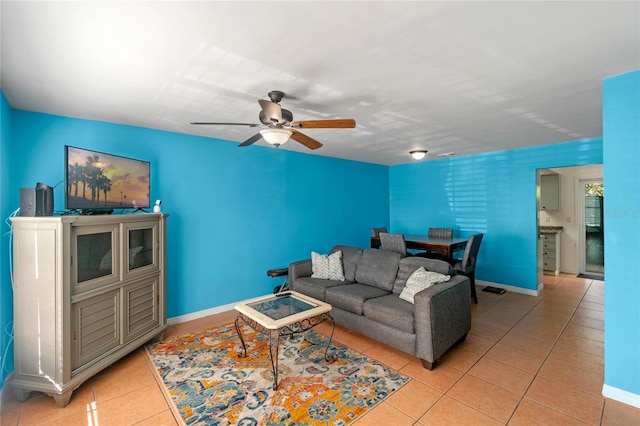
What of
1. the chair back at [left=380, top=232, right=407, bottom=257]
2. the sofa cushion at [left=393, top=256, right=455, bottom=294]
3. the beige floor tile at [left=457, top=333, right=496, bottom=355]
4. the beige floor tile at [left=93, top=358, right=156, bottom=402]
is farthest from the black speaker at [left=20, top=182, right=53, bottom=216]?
the chair back at [left=380, top=232, right=407, bottom=257]

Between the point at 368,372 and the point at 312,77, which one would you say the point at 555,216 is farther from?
the point at 312,77

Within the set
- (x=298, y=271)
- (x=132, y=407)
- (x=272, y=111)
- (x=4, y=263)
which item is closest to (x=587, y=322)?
(x=298, y=271)

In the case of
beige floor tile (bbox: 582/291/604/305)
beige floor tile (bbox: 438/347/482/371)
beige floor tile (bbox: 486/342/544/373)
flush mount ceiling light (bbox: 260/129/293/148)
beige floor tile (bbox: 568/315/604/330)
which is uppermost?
flush mount ceiling light (bbox: 260/129/293/148)

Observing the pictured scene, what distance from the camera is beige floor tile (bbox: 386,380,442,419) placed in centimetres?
209

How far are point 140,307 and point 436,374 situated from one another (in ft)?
9.70

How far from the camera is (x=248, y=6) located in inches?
55.2

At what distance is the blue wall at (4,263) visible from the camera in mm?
2365

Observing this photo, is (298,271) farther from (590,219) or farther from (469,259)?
(590,219)

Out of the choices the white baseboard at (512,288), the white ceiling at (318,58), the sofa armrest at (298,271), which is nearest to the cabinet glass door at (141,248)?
the white ceiling at (318,58)

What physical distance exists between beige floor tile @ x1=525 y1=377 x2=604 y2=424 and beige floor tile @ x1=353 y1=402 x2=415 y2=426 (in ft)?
3.52

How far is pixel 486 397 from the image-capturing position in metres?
2.23

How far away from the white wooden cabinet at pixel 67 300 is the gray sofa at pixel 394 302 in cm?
216

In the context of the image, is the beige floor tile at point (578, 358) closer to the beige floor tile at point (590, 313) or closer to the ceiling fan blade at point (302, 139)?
the beige floor tile at point (590, 313)

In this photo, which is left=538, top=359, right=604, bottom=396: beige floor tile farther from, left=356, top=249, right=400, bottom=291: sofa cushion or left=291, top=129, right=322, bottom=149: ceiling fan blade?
left=291, top=129, right=322, bottom=149: ceiling fan blade
